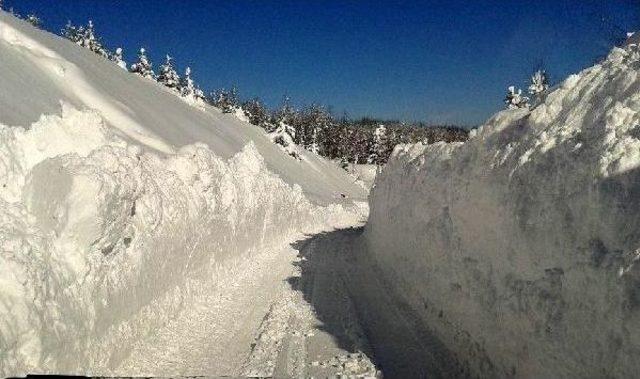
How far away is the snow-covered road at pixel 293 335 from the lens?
8.98m

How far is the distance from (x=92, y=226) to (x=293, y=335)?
4.25m

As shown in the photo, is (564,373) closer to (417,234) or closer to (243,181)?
(417,234)

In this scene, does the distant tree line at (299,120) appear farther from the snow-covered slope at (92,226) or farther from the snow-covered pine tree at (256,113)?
the snow-covered slope at (92,226)

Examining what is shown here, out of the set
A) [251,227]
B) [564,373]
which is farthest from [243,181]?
[564,373]

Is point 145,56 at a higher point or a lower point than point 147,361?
higher

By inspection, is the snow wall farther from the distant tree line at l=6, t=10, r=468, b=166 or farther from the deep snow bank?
the distant tree line at l=6, t=10, r=468, b=166

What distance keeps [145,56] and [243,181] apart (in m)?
57.1

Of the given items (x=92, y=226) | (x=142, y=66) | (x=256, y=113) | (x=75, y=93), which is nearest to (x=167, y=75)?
(x=142, y=66)

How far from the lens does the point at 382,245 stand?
1831 centimetres

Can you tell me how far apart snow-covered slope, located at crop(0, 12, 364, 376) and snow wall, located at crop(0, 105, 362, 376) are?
2 cm

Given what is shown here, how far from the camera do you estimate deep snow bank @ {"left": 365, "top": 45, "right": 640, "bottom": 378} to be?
5934 mm

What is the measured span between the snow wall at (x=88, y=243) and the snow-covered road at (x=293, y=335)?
23.6 inches

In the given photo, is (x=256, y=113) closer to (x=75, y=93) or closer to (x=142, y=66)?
(x=142, y=66)

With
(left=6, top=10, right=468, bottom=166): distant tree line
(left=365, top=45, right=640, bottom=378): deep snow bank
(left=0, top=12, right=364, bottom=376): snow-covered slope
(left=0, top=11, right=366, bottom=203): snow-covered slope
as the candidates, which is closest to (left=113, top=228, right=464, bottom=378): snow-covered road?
(left=0, top=12, right=364, bottom=376): snow-covered slope
